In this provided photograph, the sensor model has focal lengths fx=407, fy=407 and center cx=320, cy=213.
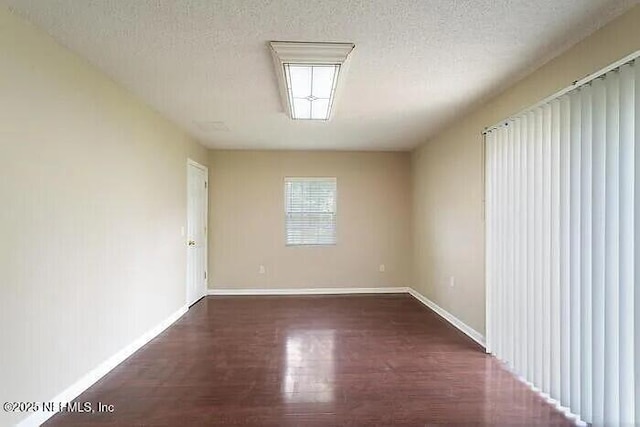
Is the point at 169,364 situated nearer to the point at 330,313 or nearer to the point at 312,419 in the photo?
the point at 312,419

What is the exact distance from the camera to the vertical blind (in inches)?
81.8

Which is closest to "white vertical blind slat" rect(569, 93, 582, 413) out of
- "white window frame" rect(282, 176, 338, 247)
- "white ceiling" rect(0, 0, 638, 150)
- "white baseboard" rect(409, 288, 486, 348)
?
"white ceiling" rect(0, 0, 638, 150)

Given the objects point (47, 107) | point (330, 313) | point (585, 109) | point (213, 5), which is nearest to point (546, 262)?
point (585, 109)

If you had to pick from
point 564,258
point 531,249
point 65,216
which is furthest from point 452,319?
point 65,216

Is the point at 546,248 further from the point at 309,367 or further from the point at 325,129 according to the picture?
the point at 325,129

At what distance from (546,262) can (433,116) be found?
2.16 metres

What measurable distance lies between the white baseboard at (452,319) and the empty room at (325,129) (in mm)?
35

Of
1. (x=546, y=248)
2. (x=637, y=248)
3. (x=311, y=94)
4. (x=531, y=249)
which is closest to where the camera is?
(x=637, y=248)

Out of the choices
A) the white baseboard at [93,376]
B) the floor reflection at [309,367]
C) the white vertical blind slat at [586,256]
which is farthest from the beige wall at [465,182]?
the white baseboard at [93,376]

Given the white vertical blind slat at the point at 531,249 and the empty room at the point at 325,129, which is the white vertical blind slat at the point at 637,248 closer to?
the empty room at the point at 325,129

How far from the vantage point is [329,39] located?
252cm

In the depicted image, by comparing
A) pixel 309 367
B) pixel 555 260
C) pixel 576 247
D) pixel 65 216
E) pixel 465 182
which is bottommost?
pixel 309 367

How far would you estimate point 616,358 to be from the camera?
2139 millimetres

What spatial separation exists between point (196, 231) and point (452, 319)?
3673 mm
